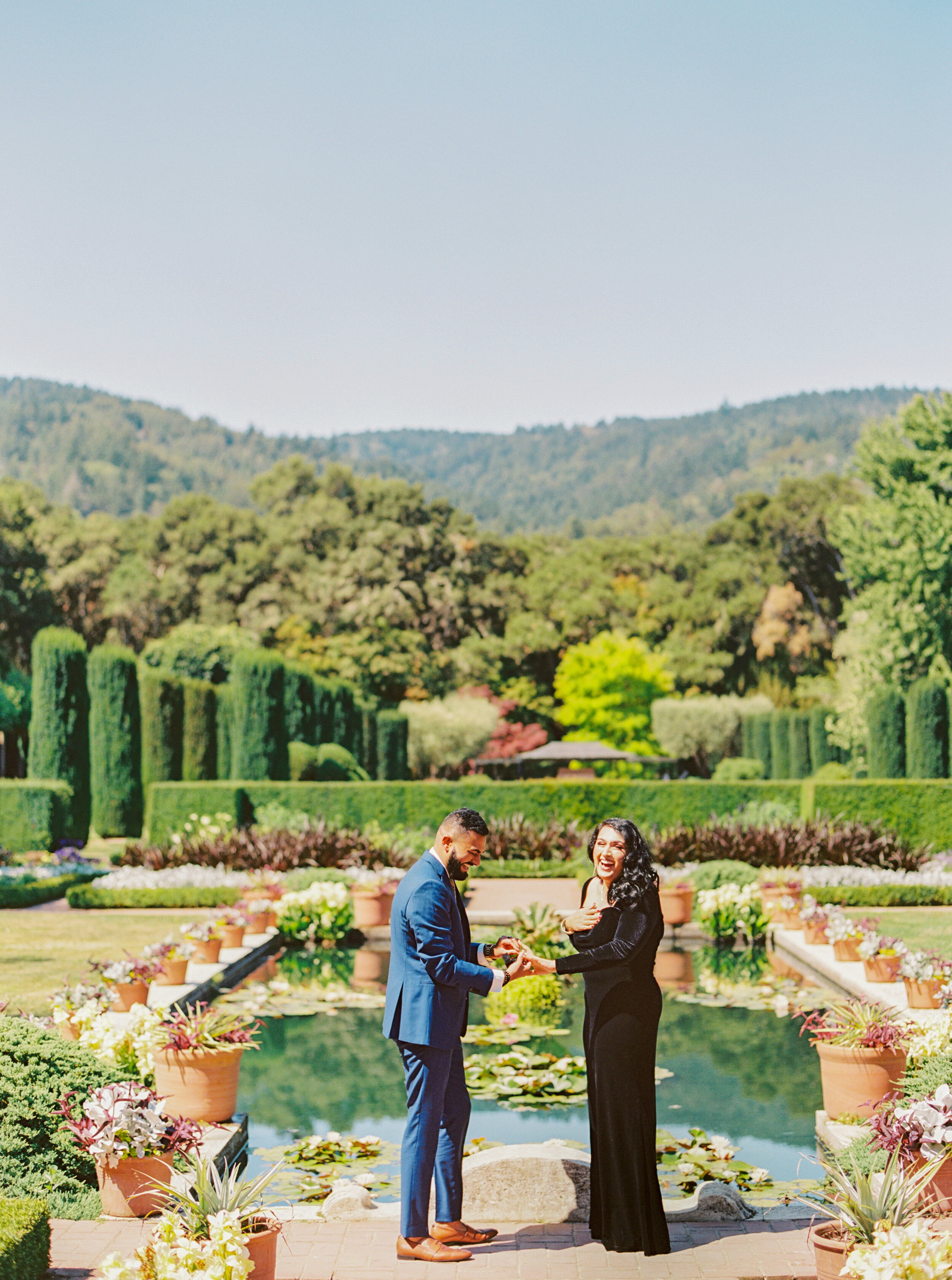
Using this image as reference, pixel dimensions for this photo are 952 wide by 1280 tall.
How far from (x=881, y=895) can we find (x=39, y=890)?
10733mm

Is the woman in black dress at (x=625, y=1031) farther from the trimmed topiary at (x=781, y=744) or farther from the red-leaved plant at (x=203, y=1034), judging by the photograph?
the trimmed topiary at (x=781, y=744)

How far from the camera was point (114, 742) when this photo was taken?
2192cm

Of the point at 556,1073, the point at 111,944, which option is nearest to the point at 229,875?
the point at 111,944

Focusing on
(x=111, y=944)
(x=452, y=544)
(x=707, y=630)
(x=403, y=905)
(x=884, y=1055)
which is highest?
(x=452, y=544)

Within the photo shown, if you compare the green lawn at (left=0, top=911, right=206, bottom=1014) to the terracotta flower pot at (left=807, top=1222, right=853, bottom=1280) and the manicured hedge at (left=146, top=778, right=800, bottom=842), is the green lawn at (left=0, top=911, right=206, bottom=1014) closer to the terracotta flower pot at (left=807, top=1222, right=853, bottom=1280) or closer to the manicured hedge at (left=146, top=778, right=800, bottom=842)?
the manicured hedge at (left=146, top=778, right=800, bottom=842)

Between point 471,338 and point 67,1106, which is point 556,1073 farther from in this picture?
point 471,338

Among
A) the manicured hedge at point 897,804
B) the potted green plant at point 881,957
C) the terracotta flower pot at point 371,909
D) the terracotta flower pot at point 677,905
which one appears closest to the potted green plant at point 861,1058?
the potted green plant at point 881,957

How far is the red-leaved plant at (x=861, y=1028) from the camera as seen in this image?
5.86 m

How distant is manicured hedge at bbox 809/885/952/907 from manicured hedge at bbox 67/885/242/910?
289 inches

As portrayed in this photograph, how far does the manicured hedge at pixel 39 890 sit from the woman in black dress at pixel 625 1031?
41.2 feet

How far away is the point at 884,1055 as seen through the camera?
19.3 ft

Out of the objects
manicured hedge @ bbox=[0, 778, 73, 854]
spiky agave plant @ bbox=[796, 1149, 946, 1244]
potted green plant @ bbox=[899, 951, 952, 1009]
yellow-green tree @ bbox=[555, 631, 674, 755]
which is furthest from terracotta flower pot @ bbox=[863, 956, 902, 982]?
yellow-green tree @ bbox=[555, 631, 674, 755]

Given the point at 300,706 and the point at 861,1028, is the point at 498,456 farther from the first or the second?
the point at 861,1028

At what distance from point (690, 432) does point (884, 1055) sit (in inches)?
5676
